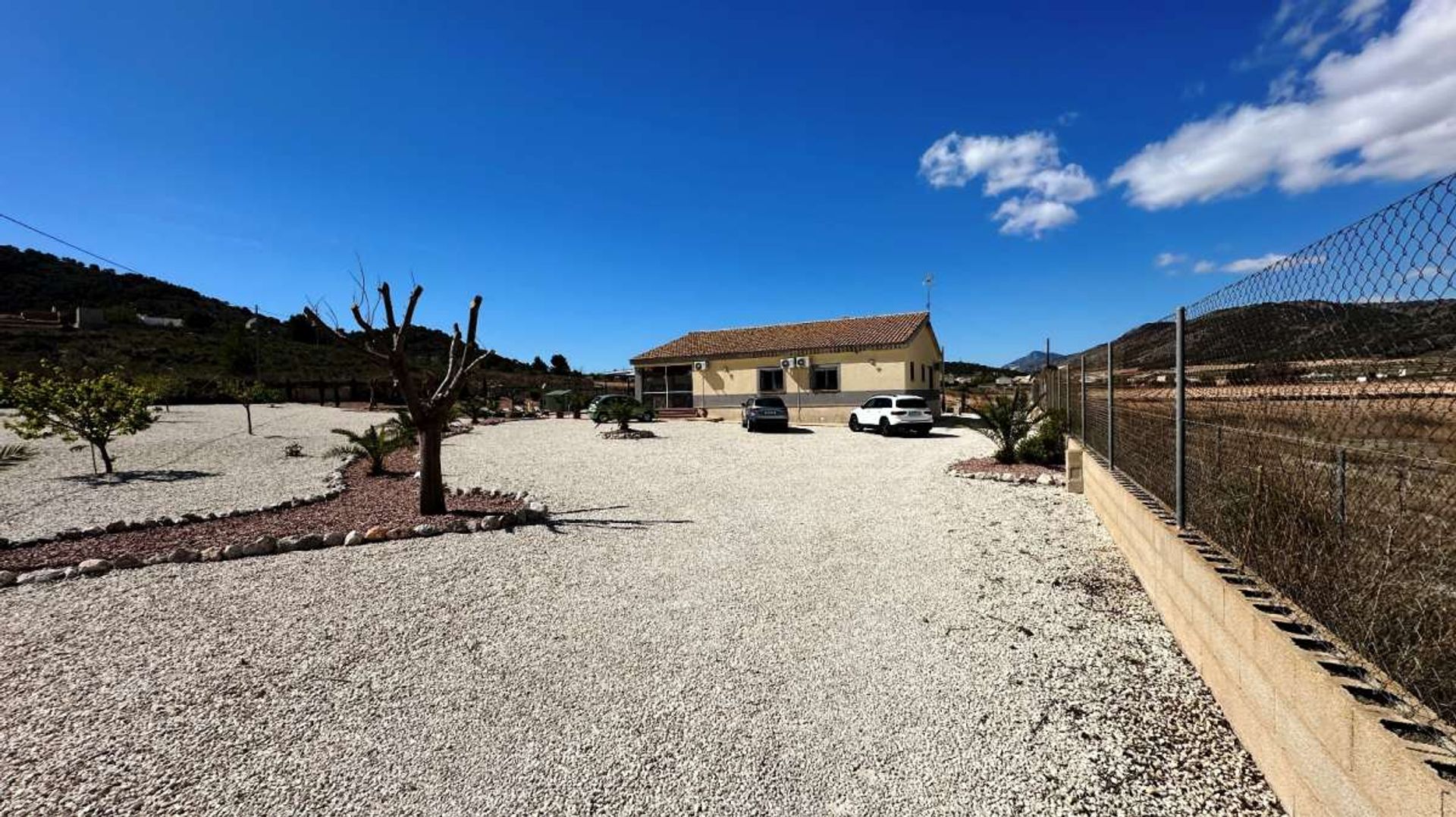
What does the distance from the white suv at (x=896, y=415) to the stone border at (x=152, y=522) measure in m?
15.9

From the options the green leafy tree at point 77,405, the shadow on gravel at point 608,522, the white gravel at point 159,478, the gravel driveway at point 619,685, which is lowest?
the gravel driveway at point 619,685

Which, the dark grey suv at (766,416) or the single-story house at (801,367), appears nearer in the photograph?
the dark grey suv at (766,416)

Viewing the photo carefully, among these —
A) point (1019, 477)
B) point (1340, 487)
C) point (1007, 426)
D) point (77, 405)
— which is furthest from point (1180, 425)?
point (77, 405)

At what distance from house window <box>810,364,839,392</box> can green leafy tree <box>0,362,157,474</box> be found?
21864 mm

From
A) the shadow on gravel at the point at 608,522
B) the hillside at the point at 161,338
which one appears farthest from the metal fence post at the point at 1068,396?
the hillside at the point at 161,338

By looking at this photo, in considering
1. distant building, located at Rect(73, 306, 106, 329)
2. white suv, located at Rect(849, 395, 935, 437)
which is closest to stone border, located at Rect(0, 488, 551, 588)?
white suv, located at Rect(849, 395, 935, 437)

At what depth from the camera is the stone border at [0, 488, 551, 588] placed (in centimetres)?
514

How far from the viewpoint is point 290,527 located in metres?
6.80

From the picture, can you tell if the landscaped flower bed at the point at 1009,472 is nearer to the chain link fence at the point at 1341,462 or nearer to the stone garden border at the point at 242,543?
the chain link fence at the point at 1341,462

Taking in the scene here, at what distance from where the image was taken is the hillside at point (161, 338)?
130 ft

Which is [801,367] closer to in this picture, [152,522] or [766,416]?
[766,416]

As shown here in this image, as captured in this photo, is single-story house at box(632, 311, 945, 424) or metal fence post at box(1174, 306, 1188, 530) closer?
metal fence post at box(1174, 306, 1188, 530)

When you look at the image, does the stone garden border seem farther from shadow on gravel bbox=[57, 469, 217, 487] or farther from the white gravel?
shadow on gravel bbox=[57, 469, 217, 487]

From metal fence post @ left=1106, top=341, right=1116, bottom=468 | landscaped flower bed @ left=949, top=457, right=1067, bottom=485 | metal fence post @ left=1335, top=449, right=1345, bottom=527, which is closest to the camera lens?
metal fence post @ left=1335, top=449, right=1345, bottom=527
